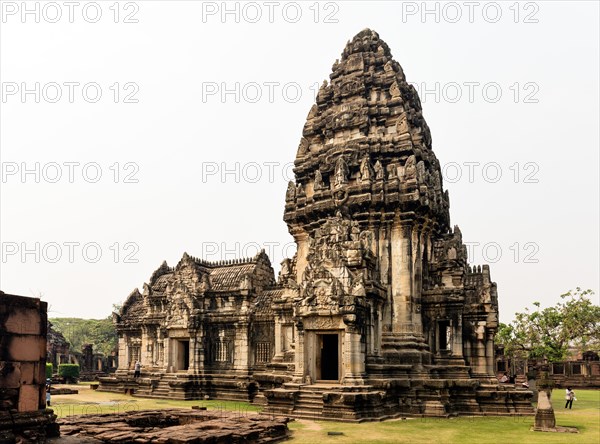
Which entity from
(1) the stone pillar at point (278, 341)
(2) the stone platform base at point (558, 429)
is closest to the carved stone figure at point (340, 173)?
(1) the stone pillar at point (278, 341)

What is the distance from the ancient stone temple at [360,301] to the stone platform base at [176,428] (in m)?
3.50

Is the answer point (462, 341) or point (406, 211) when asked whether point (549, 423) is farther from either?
point (406, 211)

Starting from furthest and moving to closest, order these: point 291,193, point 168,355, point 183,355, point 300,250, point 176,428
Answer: point 183,355
point 168,355
point 291,193
point 300,250
point 176,428

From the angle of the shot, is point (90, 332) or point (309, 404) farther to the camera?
point (90, 332)

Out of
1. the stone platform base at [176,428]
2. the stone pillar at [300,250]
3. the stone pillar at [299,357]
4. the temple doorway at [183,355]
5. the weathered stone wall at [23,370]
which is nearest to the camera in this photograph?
the weathered stone wall at [23,370]

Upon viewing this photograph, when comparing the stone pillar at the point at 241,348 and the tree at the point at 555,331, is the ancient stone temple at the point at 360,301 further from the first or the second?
the tree at the point at 555,331

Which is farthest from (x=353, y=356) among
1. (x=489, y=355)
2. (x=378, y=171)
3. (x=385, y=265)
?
(x=378, y=171)

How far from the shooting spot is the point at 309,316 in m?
20.1

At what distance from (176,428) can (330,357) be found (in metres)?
9.45

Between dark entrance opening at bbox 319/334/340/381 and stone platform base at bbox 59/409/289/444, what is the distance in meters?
5.82

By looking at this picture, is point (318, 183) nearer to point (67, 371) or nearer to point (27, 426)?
point (27, 426)

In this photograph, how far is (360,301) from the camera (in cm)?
1936

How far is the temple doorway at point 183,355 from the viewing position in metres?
31.2

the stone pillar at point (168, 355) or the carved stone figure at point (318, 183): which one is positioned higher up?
the carved stone figure at point (318, 183)
